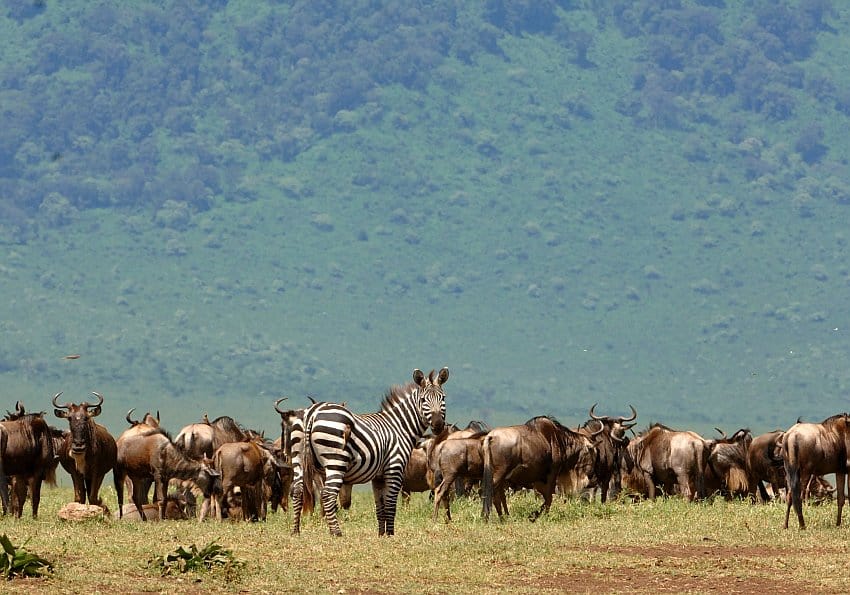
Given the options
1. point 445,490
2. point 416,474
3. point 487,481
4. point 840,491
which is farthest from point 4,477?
point 840,491

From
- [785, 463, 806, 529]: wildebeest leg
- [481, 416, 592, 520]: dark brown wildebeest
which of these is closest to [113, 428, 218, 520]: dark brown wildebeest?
[481, 416, 592, 520]: dark brown wildebeest

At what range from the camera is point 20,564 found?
15906 millimetres

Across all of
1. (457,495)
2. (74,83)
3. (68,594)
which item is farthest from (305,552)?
(74,83)

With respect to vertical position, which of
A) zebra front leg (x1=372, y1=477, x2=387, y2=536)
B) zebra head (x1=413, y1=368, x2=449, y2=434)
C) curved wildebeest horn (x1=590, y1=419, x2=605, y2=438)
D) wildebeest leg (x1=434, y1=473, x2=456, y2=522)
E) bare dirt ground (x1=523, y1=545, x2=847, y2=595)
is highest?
curved wildebeest horn (x1=590, y1=419, x2=605, y2=438)

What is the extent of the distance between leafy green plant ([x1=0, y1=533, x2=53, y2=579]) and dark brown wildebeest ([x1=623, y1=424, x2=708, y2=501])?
51.6ft

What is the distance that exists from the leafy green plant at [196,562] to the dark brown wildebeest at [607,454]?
1255 cm

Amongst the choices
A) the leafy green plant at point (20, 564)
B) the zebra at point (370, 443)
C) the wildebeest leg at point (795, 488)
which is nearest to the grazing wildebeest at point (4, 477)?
the zebra at point (370, 443)

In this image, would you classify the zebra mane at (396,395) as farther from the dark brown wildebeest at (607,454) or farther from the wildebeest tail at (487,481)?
the dark brown wildebeest at (607,454)

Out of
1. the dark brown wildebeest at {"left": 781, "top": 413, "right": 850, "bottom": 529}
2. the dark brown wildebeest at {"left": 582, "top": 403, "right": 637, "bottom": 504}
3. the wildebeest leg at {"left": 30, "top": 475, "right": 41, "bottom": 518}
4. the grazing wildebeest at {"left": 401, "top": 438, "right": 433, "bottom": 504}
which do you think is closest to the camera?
the dark brown wildebeest at {"left": 781, "top": 413, "right": 850, "bottom": 529}

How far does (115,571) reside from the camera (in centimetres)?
1678

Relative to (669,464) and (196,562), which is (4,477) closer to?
(196,562)

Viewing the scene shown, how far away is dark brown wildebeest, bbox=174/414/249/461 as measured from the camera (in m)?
30.2

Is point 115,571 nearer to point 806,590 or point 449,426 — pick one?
point 806,590

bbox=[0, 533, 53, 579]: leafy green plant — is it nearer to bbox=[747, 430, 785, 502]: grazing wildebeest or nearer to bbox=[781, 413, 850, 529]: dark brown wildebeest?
bbox=[781, 413, 850, 529]: dark brown wildebeest
